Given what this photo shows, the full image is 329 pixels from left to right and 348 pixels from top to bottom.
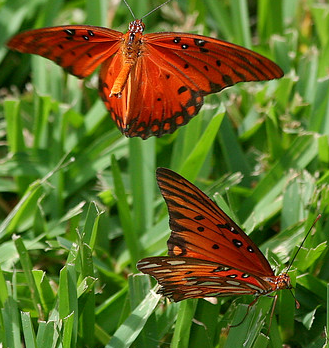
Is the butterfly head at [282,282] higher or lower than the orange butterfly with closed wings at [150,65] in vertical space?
lower

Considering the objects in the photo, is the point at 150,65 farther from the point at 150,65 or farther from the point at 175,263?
the point at 175,263

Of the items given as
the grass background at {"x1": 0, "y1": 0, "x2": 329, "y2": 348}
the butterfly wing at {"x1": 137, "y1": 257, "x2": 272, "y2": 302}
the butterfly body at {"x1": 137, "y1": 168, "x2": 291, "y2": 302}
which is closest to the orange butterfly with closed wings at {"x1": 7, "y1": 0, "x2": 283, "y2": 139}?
the grass background at {"x1": 0, "y1": 0, "x2": 329, "y2": 348}

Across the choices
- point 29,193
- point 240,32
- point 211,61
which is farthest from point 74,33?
point 240,32

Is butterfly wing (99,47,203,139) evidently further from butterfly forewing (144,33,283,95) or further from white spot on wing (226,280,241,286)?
white spot on wing (226,280,241,286)

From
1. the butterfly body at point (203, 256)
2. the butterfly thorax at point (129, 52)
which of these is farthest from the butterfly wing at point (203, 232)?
the butterfly thorax at point (129, 52)

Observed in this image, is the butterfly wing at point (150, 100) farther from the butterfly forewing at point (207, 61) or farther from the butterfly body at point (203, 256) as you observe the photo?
the butterfly body at point (203, 256)

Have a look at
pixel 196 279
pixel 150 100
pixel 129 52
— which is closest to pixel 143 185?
pixel 150 100
